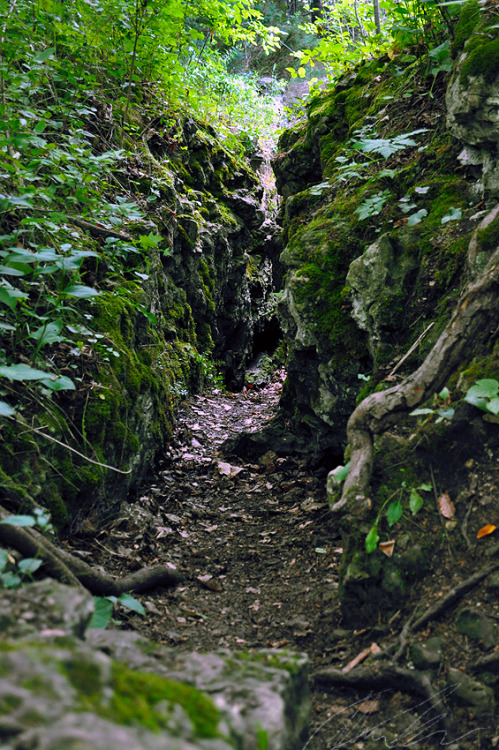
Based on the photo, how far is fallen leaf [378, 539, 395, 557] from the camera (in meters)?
2.47

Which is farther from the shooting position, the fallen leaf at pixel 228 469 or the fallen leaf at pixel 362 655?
the fallen leaf at pixel 228 469

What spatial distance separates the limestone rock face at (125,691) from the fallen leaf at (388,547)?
1.05 meters

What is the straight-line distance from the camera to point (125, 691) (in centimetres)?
97

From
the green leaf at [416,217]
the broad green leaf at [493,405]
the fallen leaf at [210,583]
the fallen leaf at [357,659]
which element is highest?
the green leaf at [416,217]

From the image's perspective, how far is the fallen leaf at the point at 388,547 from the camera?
2.47 metres

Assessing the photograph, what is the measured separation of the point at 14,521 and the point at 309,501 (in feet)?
10.6

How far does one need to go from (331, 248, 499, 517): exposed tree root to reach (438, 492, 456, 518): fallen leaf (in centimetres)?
39

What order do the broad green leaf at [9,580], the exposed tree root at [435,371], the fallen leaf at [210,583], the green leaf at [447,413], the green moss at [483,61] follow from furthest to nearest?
the fallen leaf at [210,583]
the green moss at [483,61]
the exposed tree root at [435,371]
the green leaf at [447,413]
the broad green leaf at [9,580]

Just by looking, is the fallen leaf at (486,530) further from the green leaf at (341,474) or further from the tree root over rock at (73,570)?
the tree root over rock at (73,570)

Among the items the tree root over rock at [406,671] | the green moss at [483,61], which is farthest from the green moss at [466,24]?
the tree root over rock at [406,671]

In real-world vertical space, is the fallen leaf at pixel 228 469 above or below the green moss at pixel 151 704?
below

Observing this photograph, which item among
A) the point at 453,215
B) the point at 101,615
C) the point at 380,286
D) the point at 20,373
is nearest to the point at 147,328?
the point at 380,286

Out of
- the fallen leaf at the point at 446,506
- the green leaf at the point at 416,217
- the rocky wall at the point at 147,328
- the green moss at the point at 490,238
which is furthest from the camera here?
the green leaf at the point at 416,217

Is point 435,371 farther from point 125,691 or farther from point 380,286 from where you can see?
point 125,691
